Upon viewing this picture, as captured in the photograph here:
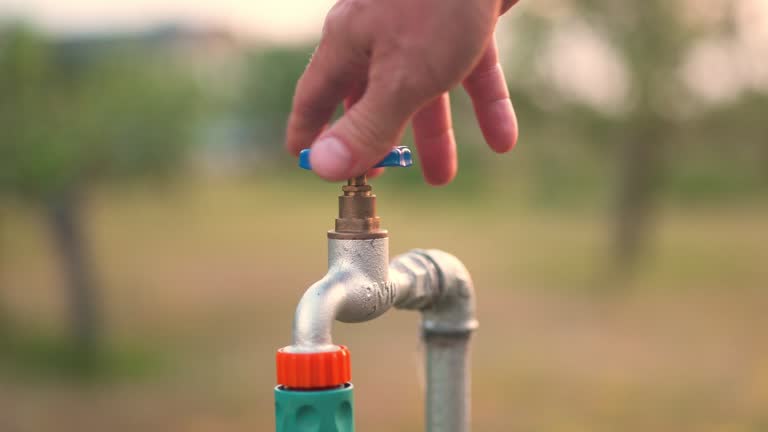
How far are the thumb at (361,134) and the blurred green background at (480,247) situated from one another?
481mm

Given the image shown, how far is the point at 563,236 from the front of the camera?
8.62m

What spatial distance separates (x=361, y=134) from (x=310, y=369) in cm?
24

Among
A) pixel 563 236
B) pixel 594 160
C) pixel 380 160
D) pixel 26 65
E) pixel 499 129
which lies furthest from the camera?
pixel 563 236

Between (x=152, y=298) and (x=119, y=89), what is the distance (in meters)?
2.73

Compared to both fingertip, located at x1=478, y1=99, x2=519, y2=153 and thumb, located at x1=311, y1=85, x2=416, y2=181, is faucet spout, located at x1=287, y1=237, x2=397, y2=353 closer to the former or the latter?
thumb, located at x1=311, y1=85, x2=416, y2=181

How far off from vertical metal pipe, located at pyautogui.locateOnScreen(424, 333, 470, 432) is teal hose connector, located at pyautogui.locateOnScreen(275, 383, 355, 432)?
0.34 m

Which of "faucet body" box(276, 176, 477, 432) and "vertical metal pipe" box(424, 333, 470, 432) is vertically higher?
"faucet body" box(276, 176, 477, 432)

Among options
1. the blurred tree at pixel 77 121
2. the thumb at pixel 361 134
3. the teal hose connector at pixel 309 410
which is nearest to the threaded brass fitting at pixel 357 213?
the thumb at pixel 361 134

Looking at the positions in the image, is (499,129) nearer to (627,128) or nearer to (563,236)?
(627,128)

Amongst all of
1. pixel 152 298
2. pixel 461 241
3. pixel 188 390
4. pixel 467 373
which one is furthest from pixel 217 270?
pixel 467 373

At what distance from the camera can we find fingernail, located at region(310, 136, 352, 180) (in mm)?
880

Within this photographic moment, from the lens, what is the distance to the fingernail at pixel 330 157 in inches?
34.6

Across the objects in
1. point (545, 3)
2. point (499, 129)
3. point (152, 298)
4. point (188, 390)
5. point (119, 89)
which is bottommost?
point (188, 390)

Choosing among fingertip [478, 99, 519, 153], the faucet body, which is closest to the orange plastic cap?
the faucet body
